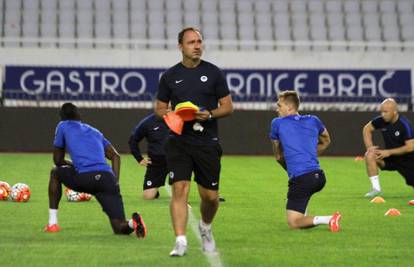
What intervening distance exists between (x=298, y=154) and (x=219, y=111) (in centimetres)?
240

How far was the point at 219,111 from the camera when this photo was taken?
10.0 meters

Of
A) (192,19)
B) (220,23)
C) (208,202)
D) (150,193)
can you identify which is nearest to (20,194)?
(150,193)

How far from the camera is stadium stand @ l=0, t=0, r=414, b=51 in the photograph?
35.8 meters

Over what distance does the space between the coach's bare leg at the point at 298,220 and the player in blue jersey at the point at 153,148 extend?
5.10 metres

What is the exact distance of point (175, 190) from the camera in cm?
1003

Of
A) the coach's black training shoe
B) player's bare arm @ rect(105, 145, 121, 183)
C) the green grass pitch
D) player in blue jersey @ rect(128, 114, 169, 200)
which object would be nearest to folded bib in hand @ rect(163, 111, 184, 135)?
the green grass pitch

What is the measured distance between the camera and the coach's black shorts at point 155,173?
17.2 meters

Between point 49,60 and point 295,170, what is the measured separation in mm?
22761

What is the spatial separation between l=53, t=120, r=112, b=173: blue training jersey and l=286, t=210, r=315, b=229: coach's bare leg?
6.55ft

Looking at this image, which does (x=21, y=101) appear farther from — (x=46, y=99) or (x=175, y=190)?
(x=175, y=190)

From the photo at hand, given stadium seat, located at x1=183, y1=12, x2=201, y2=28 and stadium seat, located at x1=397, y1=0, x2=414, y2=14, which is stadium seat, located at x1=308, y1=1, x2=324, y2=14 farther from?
stadium seat, located at x1=183, y1=12, x2=201, y2=28

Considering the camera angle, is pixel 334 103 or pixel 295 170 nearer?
pixel 295 170

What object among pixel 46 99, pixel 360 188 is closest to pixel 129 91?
pixel 46 99

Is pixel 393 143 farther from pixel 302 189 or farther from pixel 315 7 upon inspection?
pixel 315 7
